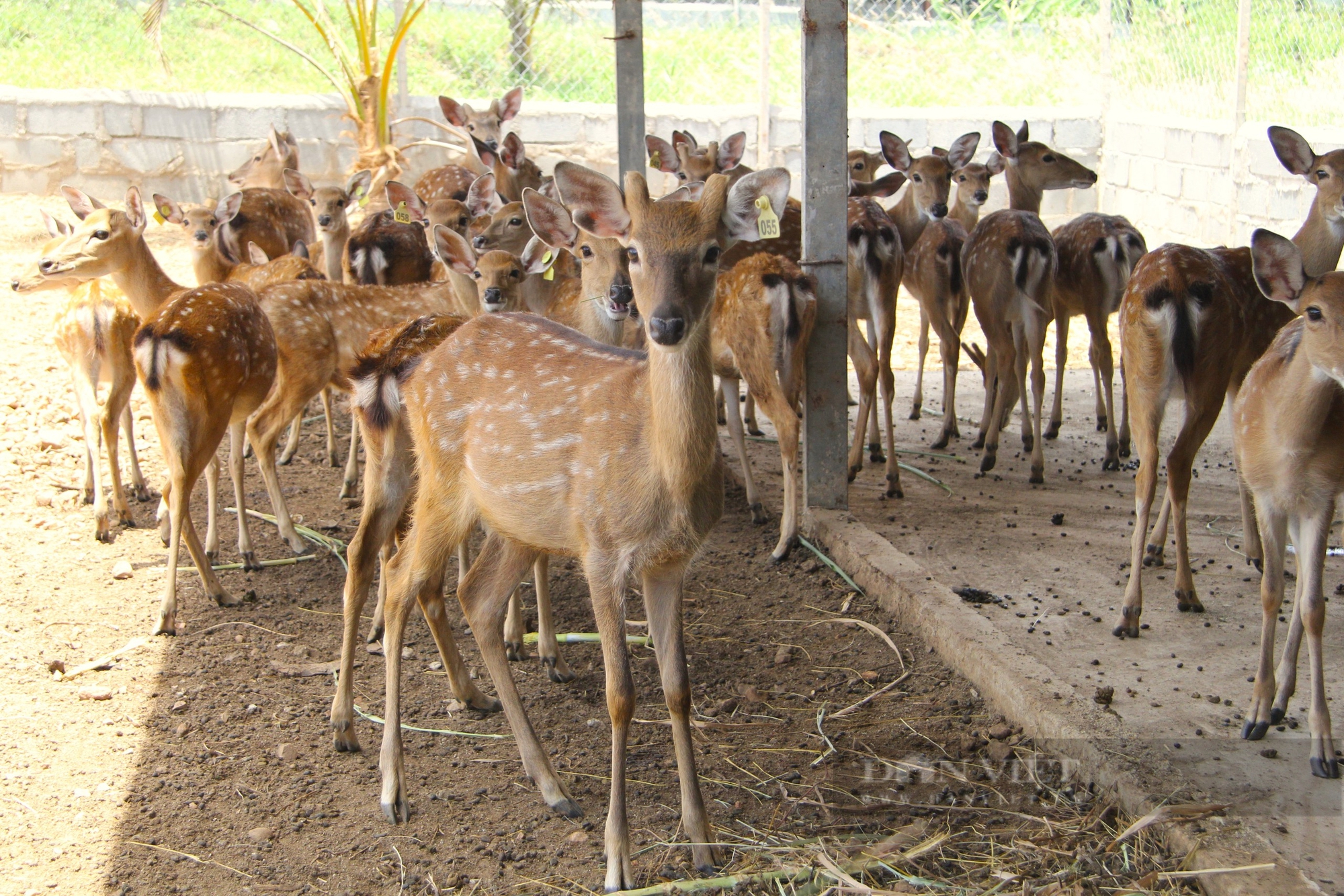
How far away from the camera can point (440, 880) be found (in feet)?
10.1

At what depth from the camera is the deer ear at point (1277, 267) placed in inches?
136

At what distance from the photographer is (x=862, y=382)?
6.35 metres

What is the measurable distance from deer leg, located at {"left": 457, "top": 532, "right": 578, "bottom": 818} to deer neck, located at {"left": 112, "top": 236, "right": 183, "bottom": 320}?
10.0 ft

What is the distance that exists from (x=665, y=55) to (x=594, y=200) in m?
10.5

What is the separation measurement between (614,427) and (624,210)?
59 cm

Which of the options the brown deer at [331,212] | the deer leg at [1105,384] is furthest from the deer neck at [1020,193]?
the brown deer at [331,212]

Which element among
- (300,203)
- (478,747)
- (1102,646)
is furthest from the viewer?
(300,203)

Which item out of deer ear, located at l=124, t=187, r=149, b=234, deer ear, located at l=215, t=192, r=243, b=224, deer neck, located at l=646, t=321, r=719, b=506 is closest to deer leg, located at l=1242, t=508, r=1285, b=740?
deer neck, located at l=646, t=321, r=719, b=506

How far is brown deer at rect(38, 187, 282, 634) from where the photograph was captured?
4.72 metres

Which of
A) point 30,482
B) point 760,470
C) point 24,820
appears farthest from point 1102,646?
point 30,482

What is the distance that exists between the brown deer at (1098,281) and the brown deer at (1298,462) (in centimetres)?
272

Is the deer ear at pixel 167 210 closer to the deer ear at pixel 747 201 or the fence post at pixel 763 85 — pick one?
the deer ear at pixel 747 201

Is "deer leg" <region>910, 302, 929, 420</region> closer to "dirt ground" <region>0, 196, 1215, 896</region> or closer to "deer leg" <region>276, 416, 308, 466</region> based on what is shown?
"dirt ground" <region>0, 196, 1215, 896</region>

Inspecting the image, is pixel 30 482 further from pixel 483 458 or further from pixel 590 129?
pixel 590 129
